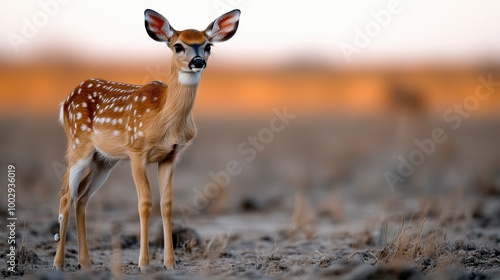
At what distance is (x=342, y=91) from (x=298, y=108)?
12972 mm

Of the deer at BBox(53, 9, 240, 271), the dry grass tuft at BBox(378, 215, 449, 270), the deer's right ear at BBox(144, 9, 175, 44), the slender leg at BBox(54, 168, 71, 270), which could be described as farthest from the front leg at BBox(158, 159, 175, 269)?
the dry grass tuft at BBox(378, 215, 449, 270)

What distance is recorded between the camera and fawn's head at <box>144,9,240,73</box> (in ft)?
28.3

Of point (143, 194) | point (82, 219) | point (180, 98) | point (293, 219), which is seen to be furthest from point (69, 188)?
point (293, 219)

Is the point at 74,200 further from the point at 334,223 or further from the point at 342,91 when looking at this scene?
the point at 342,91

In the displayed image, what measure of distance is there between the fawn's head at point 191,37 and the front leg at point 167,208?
1.21 metres

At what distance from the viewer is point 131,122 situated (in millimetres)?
9000

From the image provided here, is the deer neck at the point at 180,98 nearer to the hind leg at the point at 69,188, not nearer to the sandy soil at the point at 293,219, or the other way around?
the hind leg at the point at 69,188

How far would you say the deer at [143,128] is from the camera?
8789 millimetres

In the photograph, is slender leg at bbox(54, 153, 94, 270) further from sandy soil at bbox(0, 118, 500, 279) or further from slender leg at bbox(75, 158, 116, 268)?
sandy soil at bbox(0, 118, 500, 279)

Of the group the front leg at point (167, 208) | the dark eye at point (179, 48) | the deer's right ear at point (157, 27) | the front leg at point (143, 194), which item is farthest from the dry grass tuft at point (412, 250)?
the deer's right ear at point (157, 27)

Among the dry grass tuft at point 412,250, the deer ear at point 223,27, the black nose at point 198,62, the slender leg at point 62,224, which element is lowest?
the dry grass tuft at point 412,250

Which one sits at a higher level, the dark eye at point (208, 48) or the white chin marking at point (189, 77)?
the dark eye at point (208, 48)

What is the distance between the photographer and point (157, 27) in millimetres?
9047

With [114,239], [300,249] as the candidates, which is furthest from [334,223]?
[114,239]
